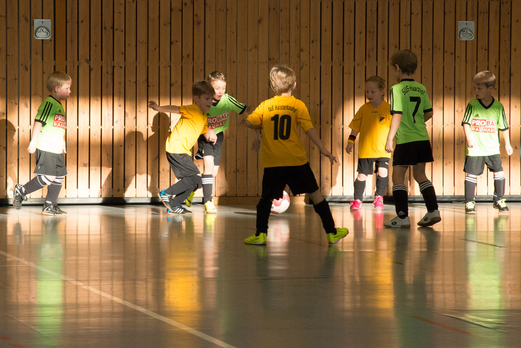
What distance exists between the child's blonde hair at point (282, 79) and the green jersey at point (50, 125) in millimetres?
3582

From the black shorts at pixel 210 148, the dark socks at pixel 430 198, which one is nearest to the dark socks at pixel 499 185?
the dark socks at pixel 430 198

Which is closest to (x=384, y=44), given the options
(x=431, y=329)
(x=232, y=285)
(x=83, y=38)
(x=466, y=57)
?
(x=466, y=57)

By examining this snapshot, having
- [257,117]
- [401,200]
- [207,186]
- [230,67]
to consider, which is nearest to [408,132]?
[401,200]

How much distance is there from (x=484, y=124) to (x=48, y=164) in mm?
5616

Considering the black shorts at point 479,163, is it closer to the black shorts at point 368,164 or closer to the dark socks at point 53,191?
the black shorts at point 368,164

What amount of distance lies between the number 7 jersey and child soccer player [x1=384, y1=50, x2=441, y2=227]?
1.37m

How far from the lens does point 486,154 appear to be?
893 centimetres

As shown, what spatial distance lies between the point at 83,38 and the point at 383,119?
457 cm

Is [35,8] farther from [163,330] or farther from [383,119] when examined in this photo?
[163,330]

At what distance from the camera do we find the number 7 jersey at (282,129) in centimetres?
580

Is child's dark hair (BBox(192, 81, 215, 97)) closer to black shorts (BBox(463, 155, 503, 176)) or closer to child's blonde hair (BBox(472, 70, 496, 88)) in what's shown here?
child's blonde hair (BBox(472, 70, 496, 88))

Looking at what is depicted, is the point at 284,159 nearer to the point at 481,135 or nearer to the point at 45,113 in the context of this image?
the point at 45,113

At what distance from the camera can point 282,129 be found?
584 centimetres

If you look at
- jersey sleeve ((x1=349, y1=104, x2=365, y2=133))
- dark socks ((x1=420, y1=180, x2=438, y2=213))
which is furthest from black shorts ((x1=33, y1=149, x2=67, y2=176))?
dark socks ((x1=420, y1=180, x2=438, y2=213))
